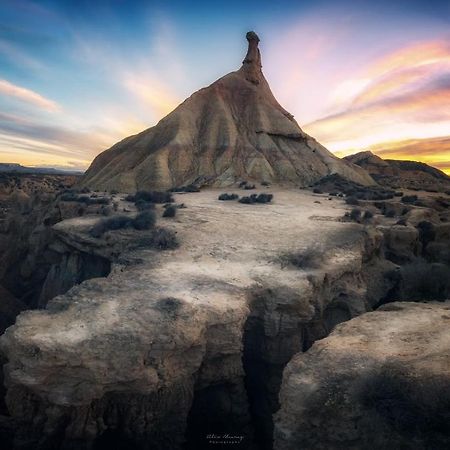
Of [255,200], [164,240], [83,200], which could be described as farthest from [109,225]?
[255,200]

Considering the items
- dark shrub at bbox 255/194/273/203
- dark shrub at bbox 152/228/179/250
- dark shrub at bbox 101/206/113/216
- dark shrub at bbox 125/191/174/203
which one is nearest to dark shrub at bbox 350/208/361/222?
dark shrub at bbox 255/194/273/203

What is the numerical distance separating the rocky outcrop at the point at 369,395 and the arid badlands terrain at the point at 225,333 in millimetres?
31

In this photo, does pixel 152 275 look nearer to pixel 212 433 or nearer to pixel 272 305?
pixel 272 305

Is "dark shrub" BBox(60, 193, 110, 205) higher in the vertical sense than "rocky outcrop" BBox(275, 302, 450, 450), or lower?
higher

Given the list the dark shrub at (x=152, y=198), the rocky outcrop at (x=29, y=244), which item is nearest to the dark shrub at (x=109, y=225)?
the rocky outcrop at (x=29, y=244)

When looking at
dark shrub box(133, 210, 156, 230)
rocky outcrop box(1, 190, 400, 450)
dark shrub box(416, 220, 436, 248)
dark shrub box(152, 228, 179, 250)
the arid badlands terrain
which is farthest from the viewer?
dark shrub box(416, 220, 436, 248)

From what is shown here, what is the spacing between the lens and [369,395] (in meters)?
9.31

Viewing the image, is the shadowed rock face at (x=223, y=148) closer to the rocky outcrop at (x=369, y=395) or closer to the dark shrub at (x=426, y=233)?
the dark shrub at (x=426, y=233)

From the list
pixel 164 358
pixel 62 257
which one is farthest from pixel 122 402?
pixel 62 257

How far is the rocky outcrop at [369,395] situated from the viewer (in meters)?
8.58

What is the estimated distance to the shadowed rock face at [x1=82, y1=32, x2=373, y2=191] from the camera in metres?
50.9

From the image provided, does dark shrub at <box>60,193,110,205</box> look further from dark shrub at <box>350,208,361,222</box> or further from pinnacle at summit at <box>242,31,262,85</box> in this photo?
pinnacle at summit at <box>242,31,262,85</box>

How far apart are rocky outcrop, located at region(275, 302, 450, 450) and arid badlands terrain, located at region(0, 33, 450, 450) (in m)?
0.03

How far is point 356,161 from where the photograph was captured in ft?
300
